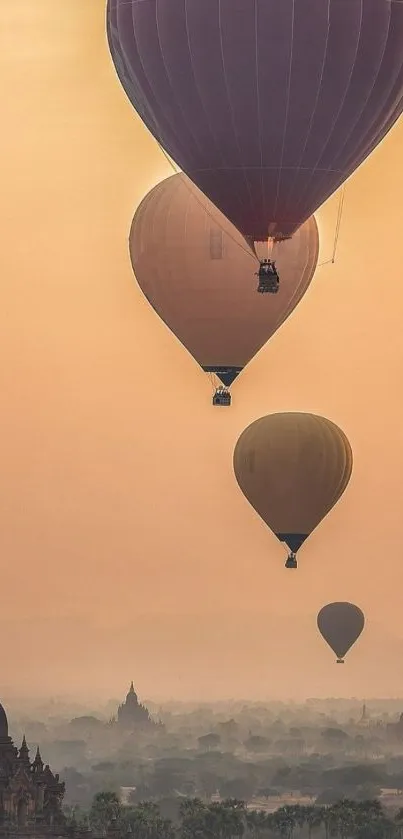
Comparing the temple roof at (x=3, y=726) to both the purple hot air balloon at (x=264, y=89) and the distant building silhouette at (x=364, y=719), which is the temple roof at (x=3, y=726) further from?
the purple hot air balloon at (x=264, y=89)

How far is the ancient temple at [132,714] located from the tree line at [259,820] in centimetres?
164

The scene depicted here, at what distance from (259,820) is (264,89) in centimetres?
3691

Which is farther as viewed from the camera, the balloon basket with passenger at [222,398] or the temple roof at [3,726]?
the temple roof at [3,726]

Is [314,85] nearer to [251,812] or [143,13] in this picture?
[143,13]

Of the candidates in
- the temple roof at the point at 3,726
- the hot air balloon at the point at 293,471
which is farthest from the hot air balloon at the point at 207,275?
the temple roof at the point at 3,726

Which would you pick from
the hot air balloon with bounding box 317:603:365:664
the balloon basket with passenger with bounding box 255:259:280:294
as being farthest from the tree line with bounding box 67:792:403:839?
the balloon basket with passenger with bounding box 255:259:280:294

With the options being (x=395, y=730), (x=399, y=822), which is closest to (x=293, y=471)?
(x=395, y=730)

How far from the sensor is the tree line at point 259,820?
53.1 metres

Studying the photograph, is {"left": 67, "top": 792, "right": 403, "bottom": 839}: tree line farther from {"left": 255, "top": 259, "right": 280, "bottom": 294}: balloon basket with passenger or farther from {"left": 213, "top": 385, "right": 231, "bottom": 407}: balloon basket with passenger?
{"left": 255, "top": 259, "right": 280, "bottom": 294}: balloon basket with passenger

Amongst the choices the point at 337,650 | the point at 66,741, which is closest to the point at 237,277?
the point at 337,650

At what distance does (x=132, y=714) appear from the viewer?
50562mm

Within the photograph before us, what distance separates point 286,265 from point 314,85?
6191 mm

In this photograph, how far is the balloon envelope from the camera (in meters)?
30.5

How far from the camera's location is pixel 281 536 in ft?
100
